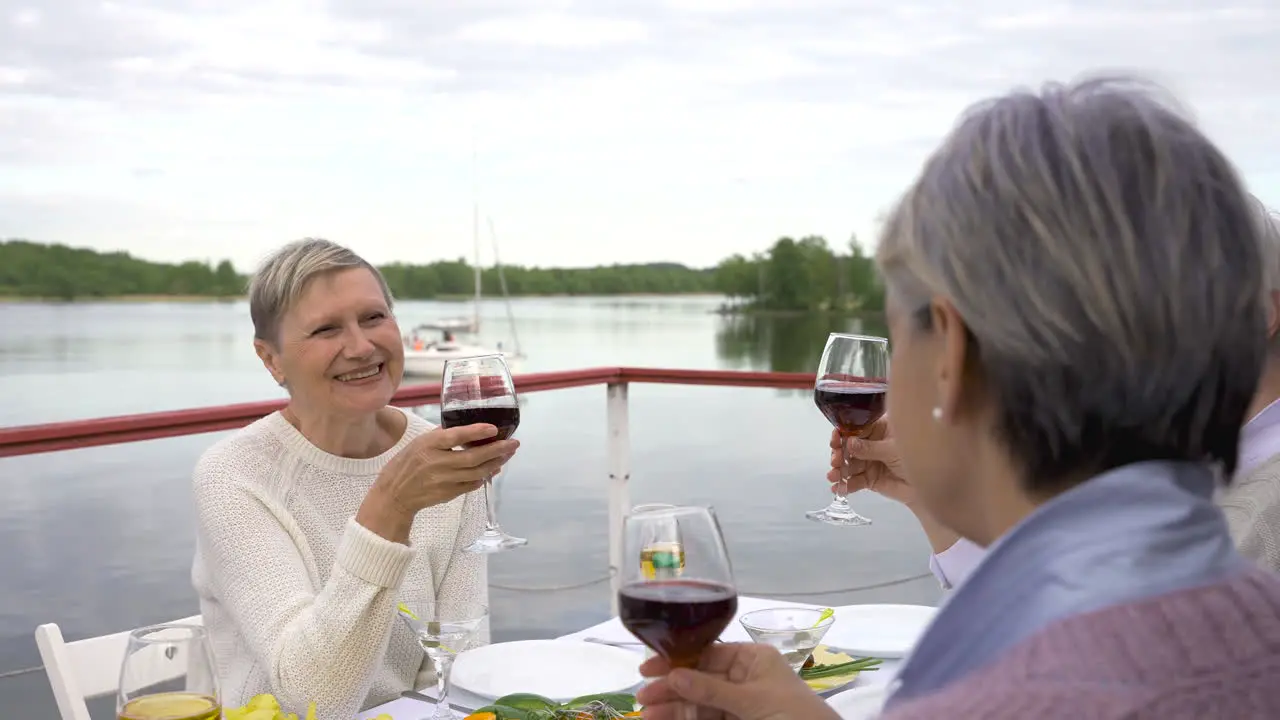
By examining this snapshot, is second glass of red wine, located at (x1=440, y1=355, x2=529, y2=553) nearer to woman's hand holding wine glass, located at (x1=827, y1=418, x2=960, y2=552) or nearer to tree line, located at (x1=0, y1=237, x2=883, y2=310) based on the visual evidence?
woman's hand holding wine glass, located at (x1=827, y1=418, x2=960, y2=552)

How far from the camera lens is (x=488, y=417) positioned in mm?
1826

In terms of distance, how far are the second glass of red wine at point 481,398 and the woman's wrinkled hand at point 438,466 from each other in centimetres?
7

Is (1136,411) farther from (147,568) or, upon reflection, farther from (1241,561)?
(147,568)

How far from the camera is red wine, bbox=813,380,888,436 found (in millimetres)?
1960

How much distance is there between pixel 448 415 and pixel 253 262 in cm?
66

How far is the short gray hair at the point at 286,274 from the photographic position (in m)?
2.16

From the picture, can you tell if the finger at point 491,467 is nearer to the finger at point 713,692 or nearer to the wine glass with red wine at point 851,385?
the wine glass with red wine at point 851,385

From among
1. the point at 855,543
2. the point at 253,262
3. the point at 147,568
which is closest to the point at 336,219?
the point at 147,568

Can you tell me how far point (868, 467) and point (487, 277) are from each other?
34232mm

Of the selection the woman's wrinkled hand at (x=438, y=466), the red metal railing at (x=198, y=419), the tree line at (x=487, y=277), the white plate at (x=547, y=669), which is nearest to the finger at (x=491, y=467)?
the woman's wrinkled hand at (x=438, y=466)

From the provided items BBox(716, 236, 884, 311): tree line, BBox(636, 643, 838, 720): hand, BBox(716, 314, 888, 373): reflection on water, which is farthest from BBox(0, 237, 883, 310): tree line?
BBox(636, 643, 838, 720): hand

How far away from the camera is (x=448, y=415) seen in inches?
73.1

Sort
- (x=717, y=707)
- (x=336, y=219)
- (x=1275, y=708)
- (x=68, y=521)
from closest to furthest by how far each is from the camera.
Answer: (x=1275, y=708) < (x=717, y=707) < (x=68, y=521) < (x=336, y=219)

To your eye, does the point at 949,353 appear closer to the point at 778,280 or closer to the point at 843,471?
the point at 843,471
